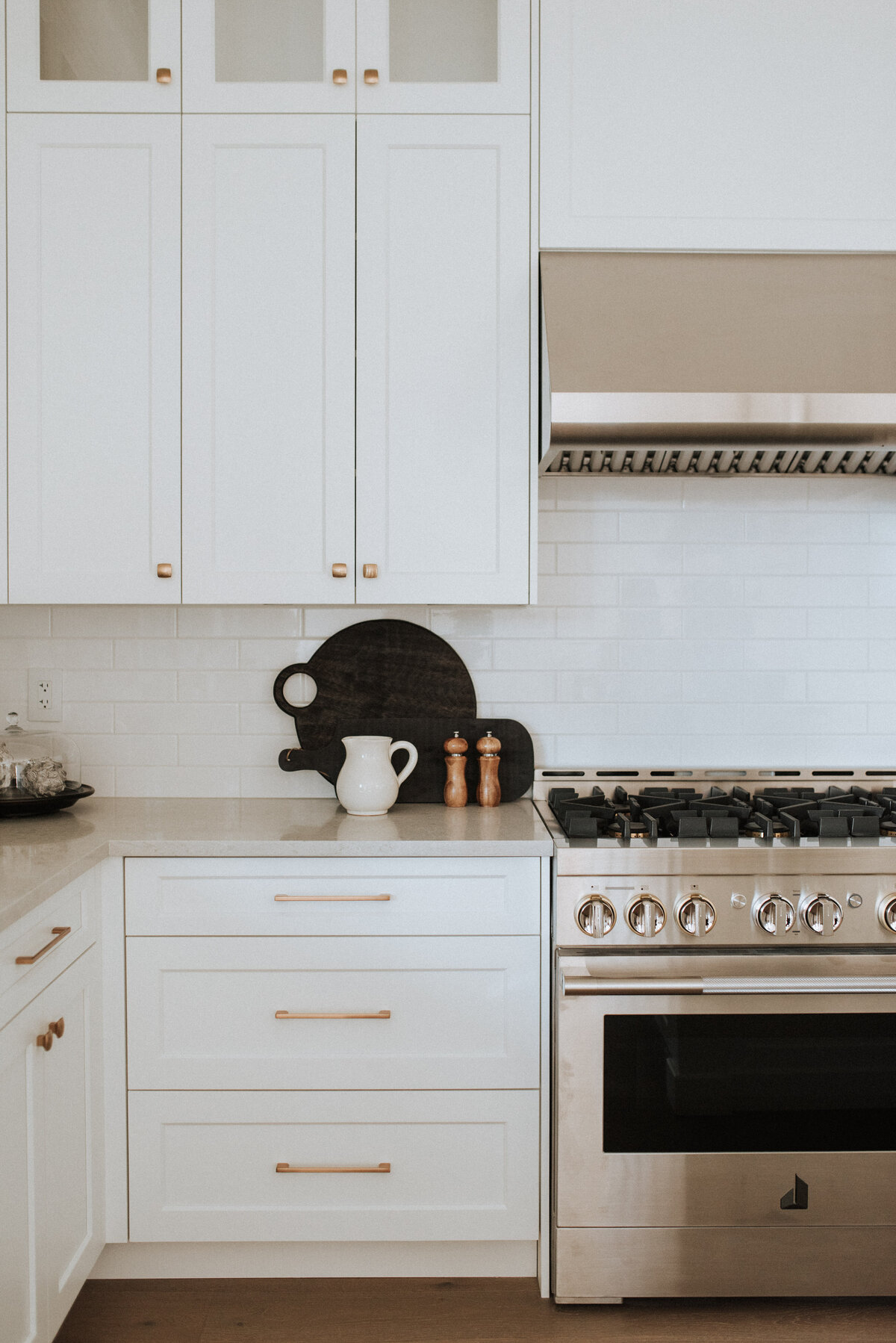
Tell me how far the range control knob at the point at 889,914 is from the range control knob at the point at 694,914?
33 cm

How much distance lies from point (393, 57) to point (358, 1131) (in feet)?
7.55

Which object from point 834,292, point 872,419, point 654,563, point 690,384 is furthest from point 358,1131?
point 834,292

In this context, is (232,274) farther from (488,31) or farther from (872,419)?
(872,419)

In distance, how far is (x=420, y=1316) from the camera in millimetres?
1911

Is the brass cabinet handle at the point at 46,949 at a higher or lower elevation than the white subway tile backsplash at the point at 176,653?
lower

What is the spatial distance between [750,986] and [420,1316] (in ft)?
3.11

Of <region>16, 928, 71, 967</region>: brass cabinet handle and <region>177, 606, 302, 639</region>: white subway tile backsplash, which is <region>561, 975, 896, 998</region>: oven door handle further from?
<region>177, 606, 302, 639</region>: white subway tile backsplash

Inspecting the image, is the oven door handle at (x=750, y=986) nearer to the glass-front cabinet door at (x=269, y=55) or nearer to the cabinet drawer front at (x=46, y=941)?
the cabinet drawer front at (x=46, y=941)

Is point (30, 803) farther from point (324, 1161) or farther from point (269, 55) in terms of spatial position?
point (269, 55)

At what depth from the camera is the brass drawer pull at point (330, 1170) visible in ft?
6.30

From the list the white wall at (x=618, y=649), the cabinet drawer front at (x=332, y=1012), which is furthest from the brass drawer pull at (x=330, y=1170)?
the white wall at (x=618, y=649)

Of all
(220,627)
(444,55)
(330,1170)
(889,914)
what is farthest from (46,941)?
(444,55)

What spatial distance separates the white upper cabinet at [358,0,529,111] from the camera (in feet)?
6.77

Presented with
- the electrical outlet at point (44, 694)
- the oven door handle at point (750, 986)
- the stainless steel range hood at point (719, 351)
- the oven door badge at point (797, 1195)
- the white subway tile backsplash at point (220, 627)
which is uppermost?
the stainless steel range hood at point (719, 351)
